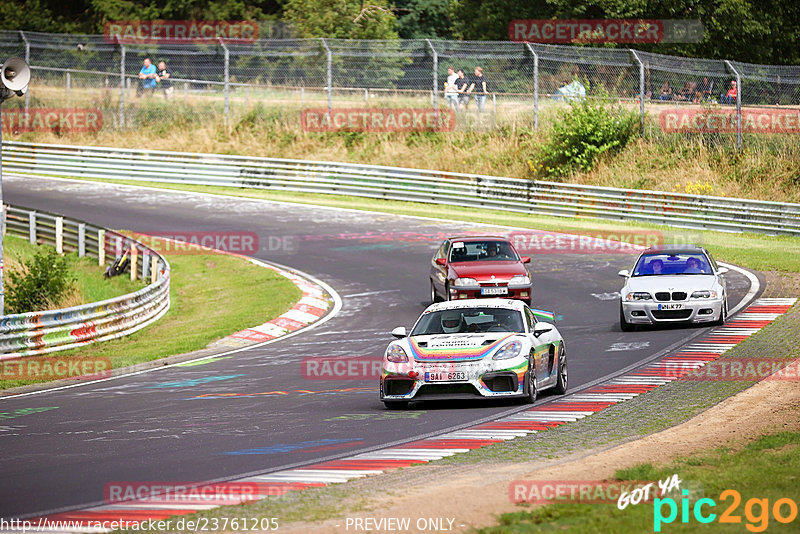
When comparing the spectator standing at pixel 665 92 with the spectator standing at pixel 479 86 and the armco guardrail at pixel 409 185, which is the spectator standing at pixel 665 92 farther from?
the spectator standing at pixel 479 86

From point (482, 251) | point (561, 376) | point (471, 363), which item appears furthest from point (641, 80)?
point (471, 363)

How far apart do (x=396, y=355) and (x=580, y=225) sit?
20.2m

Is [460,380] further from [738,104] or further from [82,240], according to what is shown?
[738,104]

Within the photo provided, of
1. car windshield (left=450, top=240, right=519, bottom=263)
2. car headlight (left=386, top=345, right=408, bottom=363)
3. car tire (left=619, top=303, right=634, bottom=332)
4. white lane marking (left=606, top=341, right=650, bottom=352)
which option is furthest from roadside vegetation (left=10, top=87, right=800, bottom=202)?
car headlight (left=386, top=345, right=408, bottom=363)

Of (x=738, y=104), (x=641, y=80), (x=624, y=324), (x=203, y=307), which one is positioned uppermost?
(x=641, y=80)

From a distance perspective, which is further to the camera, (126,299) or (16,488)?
(126,299)

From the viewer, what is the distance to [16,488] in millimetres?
9102

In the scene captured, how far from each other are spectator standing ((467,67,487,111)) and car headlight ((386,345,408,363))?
25.1m

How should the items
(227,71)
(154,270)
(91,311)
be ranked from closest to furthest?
(91,311), (154,270), (227,71)

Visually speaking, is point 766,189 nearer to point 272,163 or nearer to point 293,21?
point 272,163

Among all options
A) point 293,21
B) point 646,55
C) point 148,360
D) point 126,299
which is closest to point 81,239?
point 126,299

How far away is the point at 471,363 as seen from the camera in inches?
496

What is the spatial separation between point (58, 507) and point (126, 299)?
13894 millimetres

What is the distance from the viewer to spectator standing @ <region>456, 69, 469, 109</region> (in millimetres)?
37562
